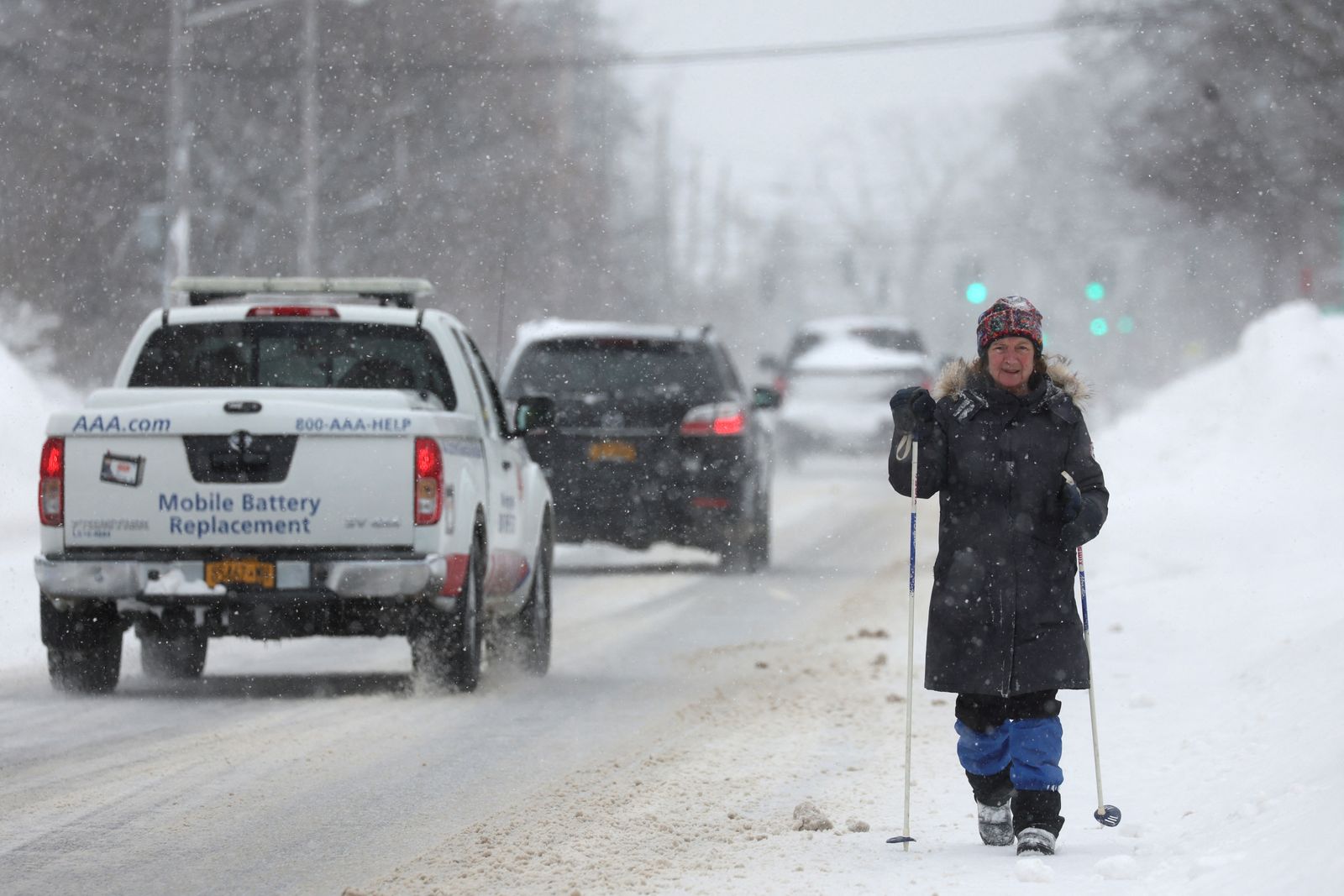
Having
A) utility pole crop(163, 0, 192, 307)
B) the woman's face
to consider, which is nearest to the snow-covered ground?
the woman's face

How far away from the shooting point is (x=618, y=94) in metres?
66.8

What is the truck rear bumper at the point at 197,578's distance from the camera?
9.93 m

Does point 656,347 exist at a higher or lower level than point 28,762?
higher

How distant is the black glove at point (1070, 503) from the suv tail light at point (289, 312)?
5.19m

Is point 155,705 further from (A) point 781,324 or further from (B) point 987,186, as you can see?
(A) point 781,324

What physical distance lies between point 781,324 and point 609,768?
113956 mm

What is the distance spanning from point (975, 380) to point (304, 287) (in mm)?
5557

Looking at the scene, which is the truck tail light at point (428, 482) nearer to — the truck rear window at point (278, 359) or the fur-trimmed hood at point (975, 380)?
the truck rear window at point (278, 359)

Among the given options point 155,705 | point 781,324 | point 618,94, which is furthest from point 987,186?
point 155,705

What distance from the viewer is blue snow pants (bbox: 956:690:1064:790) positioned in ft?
21.1

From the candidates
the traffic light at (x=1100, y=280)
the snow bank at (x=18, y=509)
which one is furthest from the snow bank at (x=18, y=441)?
the traffic light at (x=1100, y=280)

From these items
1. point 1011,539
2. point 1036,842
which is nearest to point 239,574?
point 1011,539

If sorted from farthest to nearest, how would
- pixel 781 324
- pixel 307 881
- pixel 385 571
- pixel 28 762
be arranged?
1. pixel 781 324
2. pixel 385 571
3. pixel 28 762
4. pixel 307 881

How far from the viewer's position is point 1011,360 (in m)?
6.43
